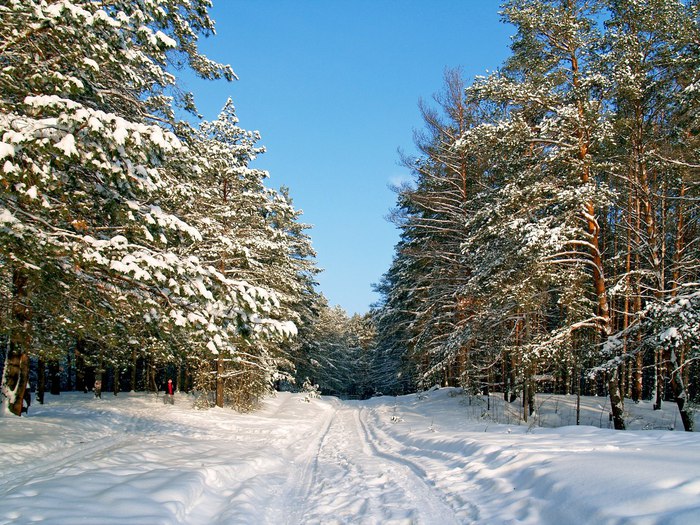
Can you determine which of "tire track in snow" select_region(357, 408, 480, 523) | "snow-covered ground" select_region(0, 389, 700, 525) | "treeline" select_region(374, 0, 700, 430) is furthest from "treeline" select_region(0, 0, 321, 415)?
"treeline" select_region(374, 0, 700, 430)

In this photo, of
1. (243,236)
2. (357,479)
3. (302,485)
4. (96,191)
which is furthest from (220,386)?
(96,191)

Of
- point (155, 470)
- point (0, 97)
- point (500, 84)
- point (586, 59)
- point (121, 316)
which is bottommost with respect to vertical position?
point (155, 470)

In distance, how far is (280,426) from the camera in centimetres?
1516

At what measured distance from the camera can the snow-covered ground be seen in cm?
409

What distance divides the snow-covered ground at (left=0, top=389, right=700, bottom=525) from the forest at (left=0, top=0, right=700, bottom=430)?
6.40 feet

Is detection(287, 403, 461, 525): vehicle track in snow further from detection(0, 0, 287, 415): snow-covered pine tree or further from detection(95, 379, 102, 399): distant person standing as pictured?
detection(95, 379, 102, 399): distant person standing

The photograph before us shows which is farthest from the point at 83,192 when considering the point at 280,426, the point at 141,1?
the point at 280,426

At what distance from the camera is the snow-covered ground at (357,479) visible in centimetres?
409

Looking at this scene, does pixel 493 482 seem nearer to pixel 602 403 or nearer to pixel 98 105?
pixel 98 105

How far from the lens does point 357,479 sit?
6754 mm

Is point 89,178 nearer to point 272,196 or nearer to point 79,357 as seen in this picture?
point 79,357

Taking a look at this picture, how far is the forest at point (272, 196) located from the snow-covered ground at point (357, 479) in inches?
76.8

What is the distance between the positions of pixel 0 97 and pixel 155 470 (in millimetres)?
6143

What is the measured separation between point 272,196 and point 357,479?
37.8 ft
